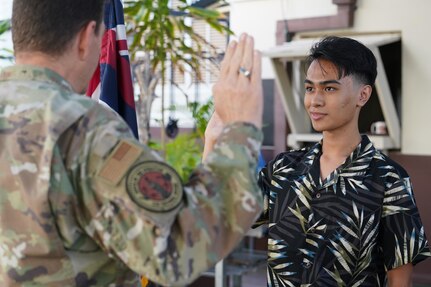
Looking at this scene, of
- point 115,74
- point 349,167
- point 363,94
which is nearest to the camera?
point 349,167

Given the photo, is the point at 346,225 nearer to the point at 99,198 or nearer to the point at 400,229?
the point at 400,229

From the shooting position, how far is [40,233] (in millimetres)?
1265

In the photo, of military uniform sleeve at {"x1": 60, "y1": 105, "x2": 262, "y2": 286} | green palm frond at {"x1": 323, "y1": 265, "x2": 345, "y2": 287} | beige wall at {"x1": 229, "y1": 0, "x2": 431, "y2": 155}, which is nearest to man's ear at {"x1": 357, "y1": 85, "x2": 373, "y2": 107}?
green palm frond at {"x1": 323, "y1": 265, "x2": 345, "y2": 287}

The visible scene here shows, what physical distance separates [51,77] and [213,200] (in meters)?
0.40

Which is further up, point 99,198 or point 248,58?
point 248,58

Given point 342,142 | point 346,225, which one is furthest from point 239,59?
point 342,142

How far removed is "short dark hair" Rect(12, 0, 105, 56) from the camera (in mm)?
1304

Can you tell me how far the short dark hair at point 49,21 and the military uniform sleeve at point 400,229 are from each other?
1.35 meters

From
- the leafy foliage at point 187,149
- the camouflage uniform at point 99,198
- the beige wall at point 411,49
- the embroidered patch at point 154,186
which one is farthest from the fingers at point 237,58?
the beige wall at point 411,49

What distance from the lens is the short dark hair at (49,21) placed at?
130 cm

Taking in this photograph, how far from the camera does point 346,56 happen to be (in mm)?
2504

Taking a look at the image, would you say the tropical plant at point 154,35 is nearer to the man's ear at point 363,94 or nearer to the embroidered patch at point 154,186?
the man's ear at point 363,94

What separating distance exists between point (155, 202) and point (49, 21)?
0.40 metres

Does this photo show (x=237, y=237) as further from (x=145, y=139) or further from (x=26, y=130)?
(x=145, y=139)
